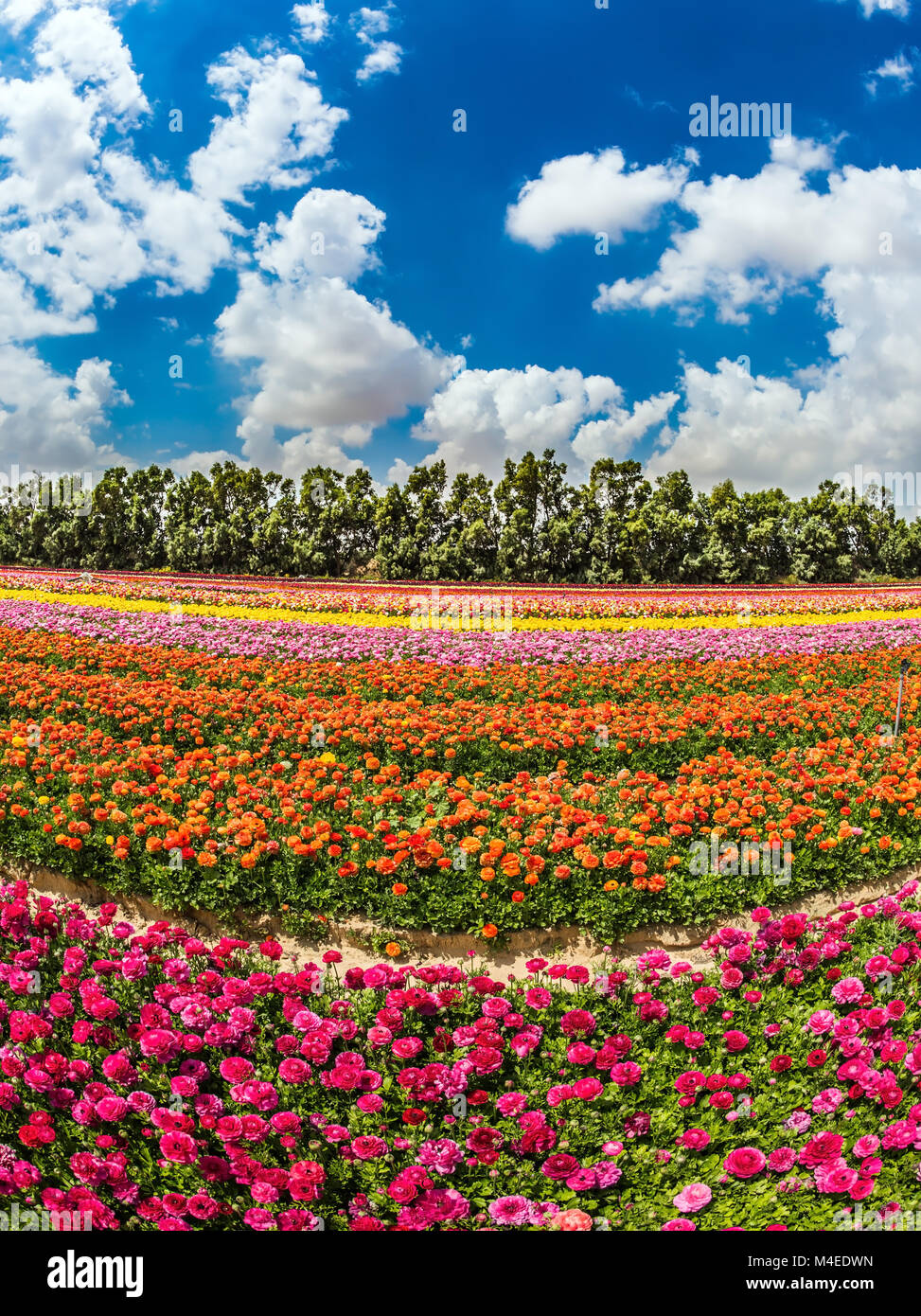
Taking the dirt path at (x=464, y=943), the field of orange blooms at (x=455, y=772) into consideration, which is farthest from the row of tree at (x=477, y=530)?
the dirt path at (x=464, y=943)

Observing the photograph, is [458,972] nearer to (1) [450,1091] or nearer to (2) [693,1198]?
(1) [450,1091]

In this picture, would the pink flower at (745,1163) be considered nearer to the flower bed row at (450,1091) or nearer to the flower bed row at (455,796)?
the flower bed row at (450,1091)

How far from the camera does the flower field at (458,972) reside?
9.18 feet

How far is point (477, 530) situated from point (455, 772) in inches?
1501

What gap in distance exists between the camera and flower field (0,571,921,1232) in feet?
9.18

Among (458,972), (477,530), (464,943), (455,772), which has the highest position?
(477,530)

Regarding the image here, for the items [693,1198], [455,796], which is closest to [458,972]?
[693,1198]

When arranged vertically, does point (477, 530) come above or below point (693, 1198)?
above

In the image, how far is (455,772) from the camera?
757 centimetres

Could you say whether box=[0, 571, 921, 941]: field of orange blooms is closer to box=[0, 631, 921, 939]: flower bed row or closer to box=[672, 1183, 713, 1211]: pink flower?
box=[0, 631, 921, 939]: flower bed row

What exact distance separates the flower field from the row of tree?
36.4 metres

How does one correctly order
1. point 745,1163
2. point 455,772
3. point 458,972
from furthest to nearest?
point 455,772 → point 458,972 → point 745,1163

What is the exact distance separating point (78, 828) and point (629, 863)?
4.01m

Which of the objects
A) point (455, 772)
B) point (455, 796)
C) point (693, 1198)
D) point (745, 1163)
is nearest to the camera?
point (693, 1198)
